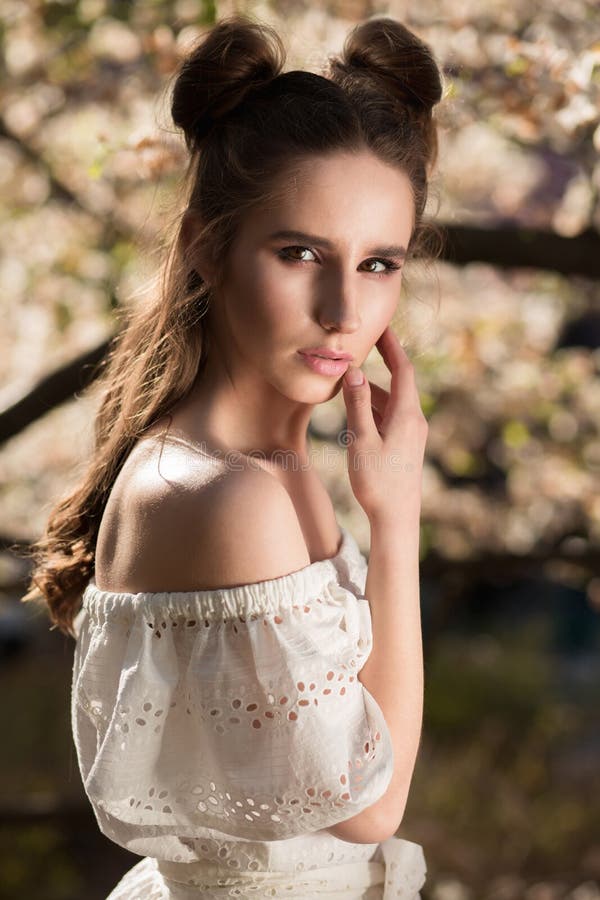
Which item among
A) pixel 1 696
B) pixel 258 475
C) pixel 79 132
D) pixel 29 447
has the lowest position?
pixel 1 696

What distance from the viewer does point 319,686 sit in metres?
1.24

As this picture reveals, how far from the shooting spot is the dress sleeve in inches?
48.5

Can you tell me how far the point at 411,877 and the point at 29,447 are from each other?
10.5 feet

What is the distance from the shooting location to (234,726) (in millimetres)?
1251

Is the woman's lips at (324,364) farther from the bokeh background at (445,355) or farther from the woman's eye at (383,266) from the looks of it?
the bokeh background at (445,355)

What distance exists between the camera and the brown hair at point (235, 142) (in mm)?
1388

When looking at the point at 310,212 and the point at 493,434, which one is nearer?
the point at 310,212

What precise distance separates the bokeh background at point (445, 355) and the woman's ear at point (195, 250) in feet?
0.36

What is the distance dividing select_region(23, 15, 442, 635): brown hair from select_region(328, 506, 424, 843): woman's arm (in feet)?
1.16

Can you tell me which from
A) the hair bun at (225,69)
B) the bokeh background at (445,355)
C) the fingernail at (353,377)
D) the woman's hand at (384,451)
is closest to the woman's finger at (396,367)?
the woman's hand at (384,451)

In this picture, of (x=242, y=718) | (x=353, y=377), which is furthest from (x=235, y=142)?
(x=242, y=718)

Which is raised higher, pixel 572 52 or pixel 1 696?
pixel 572 52

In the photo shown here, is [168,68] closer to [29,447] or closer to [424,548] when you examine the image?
[424,548]

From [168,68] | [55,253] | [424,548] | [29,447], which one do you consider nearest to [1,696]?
[29,447]
